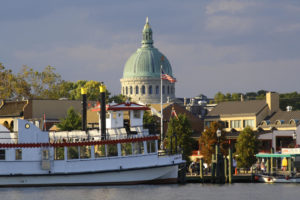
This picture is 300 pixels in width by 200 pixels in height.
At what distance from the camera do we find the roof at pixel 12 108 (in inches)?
4367

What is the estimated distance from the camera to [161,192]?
194 ft

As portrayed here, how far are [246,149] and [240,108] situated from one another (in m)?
27.7

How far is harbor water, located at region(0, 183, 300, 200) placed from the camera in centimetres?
5641

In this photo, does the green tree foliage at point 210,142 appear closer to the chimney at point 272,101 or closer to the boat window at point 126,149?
the chimney at point 272,101

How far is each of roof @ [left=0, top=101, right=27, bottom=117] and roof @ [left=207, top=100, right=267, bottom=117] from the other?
85.8 feet

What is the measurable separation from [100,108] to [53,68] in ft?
205

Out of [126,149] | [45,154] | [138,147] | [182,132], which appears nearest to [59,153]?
[45,154]

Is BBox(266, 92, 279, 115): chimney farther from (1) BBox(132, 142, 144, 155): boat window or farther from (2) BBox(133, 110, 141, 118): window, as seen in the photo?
(1) BBox(132, 142, 144, 155): boat window

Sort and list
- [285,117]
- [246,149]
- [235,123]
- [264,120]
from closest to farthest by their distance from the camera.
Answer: [246,149], [285,117], [264,120], [235,123]

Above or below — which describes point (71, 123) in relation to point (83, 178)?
above

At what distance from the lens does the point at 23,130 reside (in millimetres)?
63906

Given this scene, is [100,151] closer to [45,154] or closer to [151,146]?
[151,146]

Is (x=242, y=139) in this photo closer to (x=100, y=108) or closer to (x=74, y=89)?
(x=100, y=108)

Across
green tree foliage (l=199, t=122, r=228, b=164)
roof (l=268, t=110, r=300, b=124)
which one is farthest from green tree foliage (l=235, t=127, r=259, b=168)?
roof (l=268, t=110, r=300, b=124)
